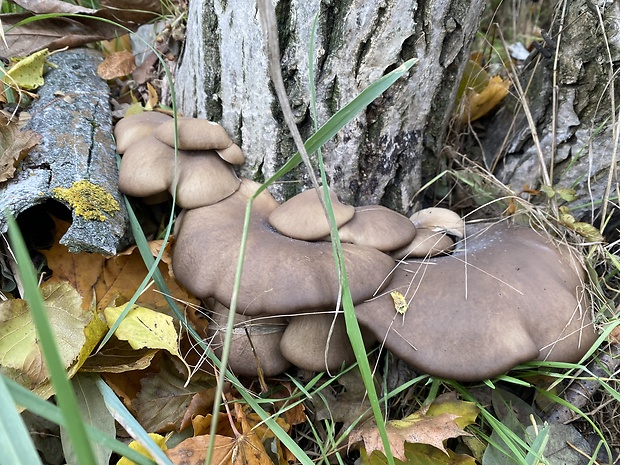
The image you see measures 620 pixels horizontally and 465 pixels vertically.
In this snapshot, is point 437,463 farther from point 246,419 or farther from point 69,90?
point 69,90

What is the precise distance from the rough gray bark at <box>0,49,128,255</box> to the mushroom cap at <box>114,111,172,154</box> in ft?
0.15

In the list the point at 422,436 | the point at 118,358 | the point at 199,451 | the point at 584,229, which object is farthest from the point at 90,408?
the point at 584,229

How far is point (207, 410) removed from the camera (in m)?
1.88

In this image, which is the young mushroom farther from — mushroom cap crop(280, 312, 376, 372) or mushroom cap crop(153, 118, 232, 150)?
mushroom cap crop(280, 312, 376, 372)

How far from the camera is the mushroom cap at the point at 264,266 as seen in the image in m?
1.66

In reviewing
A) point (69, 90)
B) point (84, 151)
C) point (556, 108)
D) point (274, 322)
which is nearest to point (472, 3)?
point (556, 108)

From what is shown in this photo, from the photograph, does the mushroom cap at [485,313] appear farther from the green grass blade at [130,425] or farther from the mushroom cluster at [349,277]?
the green grass blade at [130,425]

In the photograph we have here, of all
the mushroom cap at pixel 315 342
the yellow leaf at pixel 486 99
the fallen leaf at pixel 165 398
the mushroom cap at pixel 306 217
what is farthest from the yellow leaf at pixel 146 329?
the yellow leaf at pixel 486 99

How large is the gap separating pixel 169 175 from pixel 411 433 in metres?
1.43

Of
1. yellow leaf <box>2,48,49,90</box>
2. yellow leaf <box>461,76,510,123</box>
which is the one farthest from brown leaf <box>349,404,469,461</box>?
yellow leaf <box>2,48,49,90</box>

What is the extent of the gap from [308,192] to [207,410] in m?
0.99

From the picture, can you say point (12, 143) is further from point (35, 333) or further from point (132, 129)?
point (35, 333)

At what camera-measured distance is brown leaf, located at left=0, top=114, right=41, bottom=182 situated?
5.98 feet

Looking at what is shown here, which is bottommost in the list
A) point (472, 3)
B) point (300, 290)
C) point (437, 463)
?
point (437, 463)
